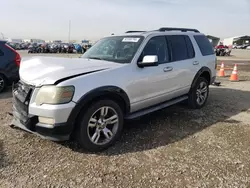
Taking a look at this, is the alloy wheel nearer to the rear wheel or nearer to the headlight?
the headlight

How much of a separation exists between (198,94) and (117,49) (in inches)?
95.1

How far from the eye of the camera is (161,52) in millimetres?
4539

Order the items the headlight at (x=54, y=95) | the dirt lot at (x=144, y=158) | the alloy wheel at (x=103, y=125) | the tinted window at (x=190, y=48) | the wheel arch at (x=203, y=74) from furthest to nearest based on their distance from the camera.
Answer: the wheel arch at (x=203, y=74) < the tinted window at (x=190, y=48) < the alloy wheel at (x=103, y=125) < the headlight at (x=54, y=95) < the dirt lot at (x=144, y=158)

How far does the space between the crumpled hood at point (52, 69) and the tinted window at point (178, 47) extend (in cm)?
154

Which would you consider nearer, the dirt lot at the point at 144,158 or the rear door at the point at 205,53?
the dirt lot at the point at 144,158

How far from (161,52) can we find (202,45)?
174cm

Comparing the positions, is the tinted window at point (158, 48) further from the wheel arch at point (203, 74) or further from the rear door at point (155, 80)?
the wheel arch at point (203, 74)

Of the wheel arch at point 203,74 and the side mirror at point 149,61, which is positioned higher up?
the side mirror at point 149,61

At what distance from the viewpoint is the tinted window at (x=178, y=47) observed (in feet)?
15.8

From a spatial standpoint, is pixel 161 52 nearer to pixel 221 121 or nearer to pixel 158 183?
pixel 221 121

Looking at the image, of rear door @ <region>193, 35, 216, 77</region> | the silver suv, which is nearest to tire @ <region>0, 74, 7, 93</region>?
the silver suv

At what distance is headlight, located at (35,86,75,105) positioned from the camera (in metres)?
3.07

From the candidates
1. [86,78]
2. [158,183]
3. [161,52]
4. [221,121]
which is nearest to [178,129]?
[221,121]

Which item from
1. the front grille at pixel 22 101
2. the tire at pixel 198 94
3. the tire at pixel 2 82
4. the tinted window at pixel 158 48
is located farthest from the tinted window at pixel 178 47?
the tire at pixel 2 82
